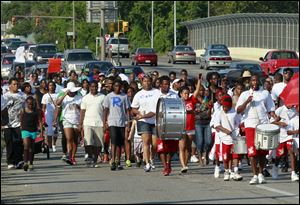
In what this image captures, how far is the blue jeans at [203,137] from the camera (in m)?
22.4

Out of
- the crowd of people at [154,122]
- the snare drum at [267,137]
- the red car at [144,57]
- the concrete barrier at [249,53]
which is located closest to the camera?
the snare drum at [267,137]

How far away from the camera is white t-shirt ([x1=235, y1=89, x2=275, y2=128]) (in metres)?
19.1

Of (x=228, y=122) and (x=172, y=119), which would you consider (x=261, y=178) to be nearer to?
(x=228, y=122)

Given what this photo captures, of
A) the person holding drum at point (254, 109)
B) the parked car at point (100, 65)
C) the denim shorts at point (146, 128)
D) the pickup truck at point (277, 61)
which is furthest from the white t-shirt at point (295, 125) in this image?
the pickup truck at point (277, 61)

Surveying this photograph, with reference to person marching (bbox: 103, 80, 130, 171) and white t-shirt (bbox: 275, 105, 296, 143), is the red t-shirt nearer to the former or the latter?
person marching (bbox: 103, 80, 130, 171)

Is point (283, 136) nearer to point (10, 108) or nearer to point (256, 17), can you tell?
point (10, 108)

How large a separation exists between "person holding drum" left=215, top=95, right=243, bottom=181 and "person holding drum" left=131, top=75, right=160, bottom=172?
6.57 ft

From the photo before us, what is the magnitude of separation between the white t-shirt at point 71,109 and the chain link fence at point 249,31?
2171 inches

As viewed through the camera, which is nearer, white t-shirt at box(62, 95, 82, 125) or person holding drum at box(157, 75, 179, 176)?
person holding drum at box(157, 75, 179, 176)

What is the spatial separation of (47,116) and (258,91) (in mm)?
7465

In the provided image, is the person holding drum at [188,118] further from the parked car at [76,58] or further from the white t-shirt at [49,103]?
the parked car at [76,58]

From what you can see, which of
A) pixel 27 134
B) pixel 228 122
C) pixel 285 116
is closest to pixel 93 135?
pixel 27 134

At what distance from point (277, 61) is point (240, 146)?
36.3 metres

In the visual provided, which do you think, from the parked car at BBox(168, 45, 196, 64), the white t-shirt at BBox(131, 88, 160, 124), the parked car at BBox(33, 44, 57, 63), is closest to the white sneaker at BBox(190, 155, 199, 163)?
the white t-shirt at BBox(131, 88, 160, 124)
